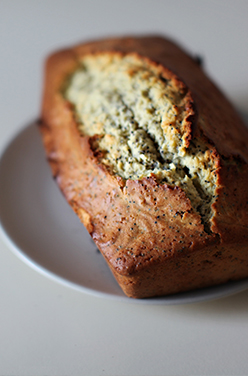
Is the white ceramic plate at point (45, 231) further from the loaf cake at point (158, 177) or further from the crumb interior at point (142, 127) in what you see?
the crumb interior at point (142, 127)

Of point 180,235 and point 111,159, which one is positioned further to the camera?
point 111,159

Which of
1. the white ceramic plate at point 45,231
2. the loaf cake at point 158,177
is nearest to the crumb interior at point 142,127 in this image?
the loaf cake at point 158,177

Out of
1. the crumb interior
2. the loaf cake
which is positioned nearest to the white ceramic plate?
the loaf cake

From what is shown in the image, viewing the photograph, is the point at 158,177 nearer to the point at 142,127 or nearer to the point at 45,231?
the point at 142,127

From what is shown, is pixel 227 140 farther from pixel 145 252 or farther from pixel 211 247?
pixel 145 252

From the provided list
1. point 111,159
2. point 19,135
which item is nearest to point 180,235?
point 111,159

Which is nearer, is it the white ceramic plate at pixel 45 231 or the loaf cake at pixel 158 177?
the loaf cake at pixel 158 177

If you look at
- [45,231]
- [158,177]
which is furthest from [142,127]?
[45,231]
